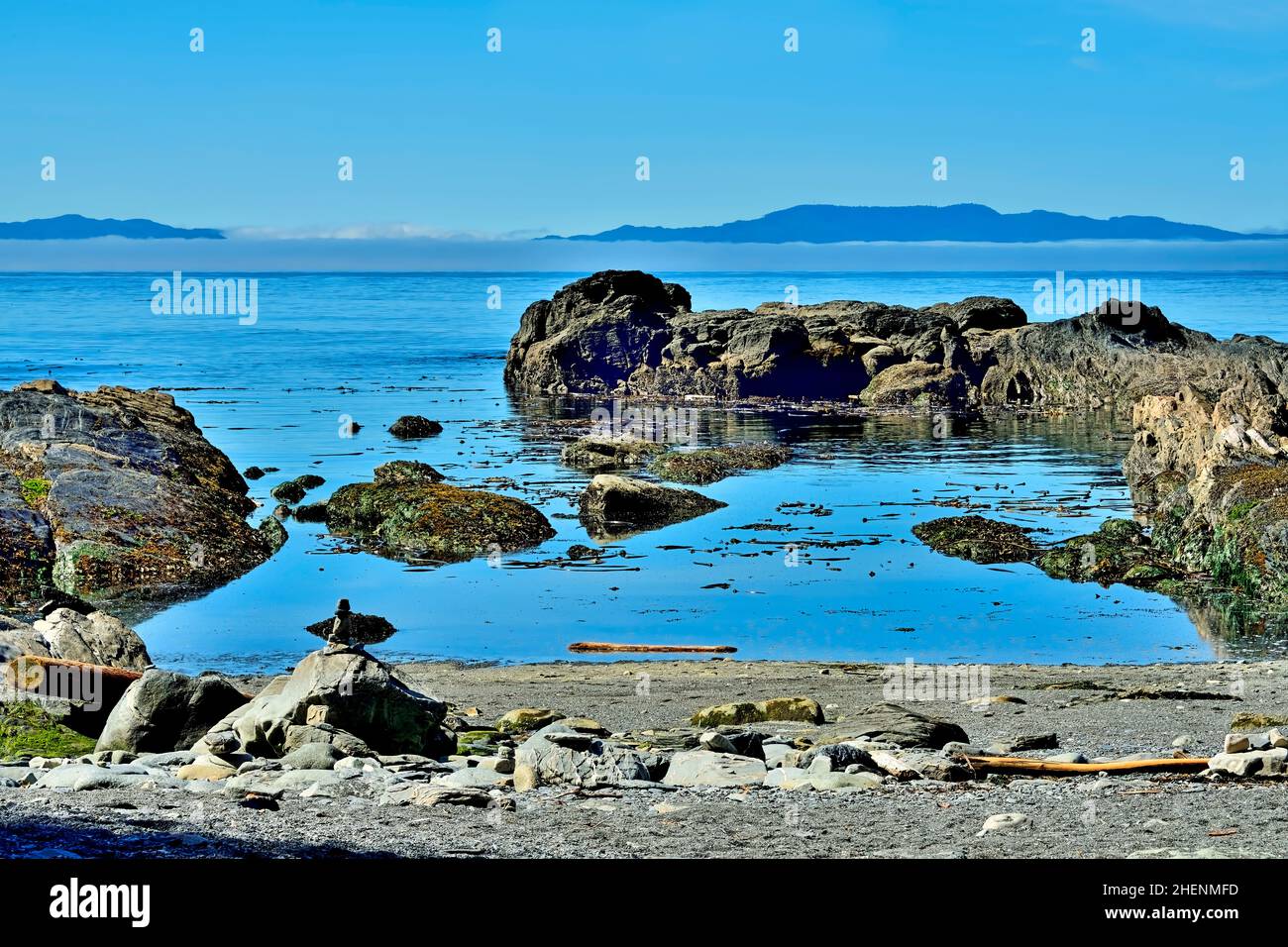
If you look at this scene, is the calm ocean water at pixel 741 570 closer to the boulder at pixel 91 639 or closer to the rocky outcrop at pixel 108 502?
the rocky outcrop at pixel 108 502

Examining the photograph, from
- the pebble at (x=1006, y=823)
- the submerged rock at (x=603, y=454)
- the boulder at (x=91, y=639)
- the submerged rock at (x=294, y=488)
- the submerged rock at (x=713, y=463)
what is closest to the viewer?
the pebble at (x=1006, y=823)

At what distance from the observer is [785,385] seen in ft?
185

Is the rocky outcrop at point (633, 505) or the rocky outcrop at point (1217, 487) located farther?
the rocky outcrop at point (633, 505)

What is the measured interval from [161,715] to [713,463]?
76.8 ft

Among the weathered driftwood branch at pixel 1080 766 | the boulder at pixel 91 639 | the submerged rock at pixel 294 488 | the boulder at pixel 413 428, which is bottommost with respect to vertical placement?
the weathered driftwood branch at pixel 1080 766

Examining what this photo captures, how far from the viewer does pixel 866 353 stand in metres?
58.3

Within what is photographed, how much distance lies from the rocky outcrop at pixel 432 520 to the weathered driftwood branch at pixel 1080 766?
1514cm

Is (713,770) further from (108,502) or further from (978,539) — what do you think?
(108,502)

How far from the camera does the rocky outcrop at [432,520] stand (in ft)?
83.1

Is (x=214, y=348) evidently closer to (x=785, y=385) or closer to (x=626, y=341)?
(x=626, y=341)

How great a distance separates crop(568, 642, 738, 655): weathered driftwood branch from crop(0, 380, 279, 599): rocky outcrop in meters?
7.27

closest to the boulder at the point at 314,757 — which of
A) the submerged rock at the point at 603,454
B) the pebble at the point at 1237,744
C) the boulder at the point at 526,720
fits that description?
the boulder at the point at 526,720

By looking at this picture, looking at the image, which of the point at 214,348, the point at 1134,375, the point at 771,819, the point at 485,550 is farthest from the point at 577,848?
the point at 214,348

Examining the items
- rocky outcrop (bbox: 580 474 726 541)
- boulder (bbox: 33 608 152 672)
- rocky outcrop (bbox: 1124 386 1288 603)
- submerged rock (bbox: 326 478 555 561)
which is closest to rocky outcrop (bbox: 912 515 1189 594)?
rocky outcrop (bbox: 1124 386 1288 603)
